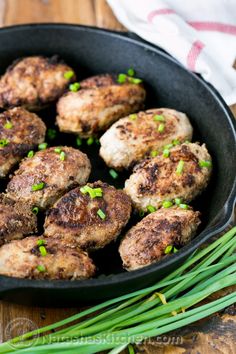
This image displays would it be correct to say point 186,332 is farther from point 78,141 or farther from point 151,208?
point 78,141

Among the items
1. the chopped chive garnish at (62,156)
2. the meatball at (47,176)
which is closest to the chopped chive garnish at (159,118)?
the meatball at (47,176)

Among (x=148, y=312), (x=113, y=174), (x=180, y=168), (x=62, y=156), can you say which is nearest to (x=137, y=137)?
(x=113, y=174)

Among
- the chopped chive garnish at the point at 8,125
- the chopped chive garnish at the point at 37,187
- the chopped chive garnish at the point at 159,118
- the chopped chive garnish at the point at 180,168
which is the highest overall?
the chopped chive garnish at the point at 159,118

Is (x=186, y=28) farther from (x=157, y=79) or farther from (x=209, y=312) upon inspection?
(x=209, y=312)

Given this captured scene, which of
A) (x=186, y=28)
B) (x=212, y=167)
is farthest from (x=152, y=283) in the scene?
(x=186, y=28)

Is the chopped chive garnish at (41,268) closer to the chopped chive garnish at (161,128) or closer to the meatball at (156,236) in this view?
the meatball at (156,236)

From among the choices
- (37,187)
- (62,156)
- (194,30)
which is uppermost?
(194,30)
